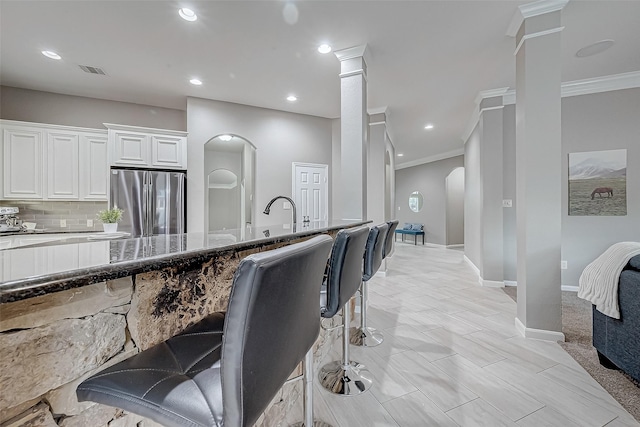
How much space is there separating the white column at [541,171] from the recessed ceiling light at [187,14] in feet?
9.56

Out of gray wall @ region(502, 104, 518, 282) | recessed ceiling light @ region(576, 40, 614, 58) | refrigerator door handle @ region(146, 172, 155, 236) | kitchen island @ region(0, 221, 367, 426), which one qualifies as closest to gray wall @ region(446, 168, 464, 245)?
gray wall @ region(502, 104, 518, 282)

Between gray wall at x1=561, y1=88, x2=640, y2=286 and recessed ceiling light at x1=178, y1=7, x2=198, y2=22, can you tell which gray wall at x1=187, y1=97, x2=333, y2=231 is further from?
gray wall at x1=561, y1=88, x2=640, y2=286

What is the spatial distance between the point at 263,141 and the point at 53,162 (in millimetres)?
2922

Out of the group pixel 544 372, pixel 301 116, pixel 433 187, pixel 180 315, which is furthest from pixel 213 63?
pixel 433 187

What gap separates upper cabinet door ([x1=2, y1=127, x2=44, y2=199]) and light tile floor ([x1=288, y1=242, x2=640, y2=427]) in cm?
450

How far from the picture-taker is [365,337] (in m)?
2.42

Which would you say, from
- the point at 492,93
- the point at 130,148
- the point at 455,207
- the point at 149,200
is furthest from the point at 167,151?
the point at 455,207

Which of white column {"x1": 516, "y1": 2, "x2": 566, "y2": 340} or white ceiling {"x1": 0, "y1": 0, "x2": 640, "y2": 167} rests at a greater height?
white ceiling {"x1": 0, "y1": 0, "x2": 640, "y2": 167}

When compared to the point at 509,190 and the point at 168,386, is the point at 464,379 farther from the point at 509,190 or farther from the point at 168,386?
the point at 509,190

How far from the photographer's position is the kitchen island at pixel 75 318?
560 millimetres

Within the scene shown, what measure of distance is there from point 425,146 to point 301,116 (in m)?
3.95

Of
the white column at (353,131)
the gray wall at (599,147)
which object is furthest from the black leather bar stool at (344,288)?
the gray wall at (599,147)

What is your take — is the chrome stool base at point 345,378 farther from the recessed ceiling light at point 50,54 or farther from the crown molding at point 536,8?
the recessed ceiling light at point 50,54

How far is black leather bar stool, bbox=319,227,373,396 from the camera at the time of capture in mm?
1332
